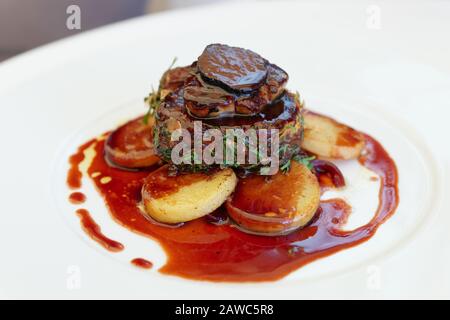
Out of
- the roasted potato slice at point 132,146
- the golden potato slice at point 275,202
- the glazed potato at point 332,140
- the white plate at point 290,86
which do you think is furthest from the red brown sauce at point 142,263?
the glazed potato at point 332,140

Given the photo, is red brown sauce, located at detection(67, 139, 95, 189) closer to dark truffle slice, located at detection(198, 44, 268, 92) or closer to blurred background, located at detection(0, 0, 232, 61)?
dark truffle slice, located at detection(198, 44, 268, 92)

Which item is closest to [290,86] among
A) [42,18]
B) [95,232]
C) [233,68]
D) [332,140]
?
[332,140]

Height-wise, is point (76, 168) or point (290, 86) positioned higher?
point (290, 86)

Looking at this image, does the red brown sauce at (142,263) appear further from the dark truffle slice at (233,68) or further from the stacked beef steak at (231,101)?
the dark truffle slice at (233,68)

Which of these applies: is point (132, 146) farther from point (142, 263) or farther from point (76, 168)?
point (142, 263)

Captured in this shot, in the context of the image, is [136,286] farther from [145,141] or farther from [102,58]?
[102,58]

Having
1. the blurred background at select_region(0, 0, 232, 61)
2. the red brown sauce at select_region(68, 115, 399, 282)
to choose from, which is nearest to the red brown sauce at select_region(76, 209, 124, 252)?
the red brown sauce at select_region(68, 115, 399, 282)

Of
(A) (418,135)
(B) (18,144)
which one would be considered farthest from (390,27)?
(B) (18,144)
